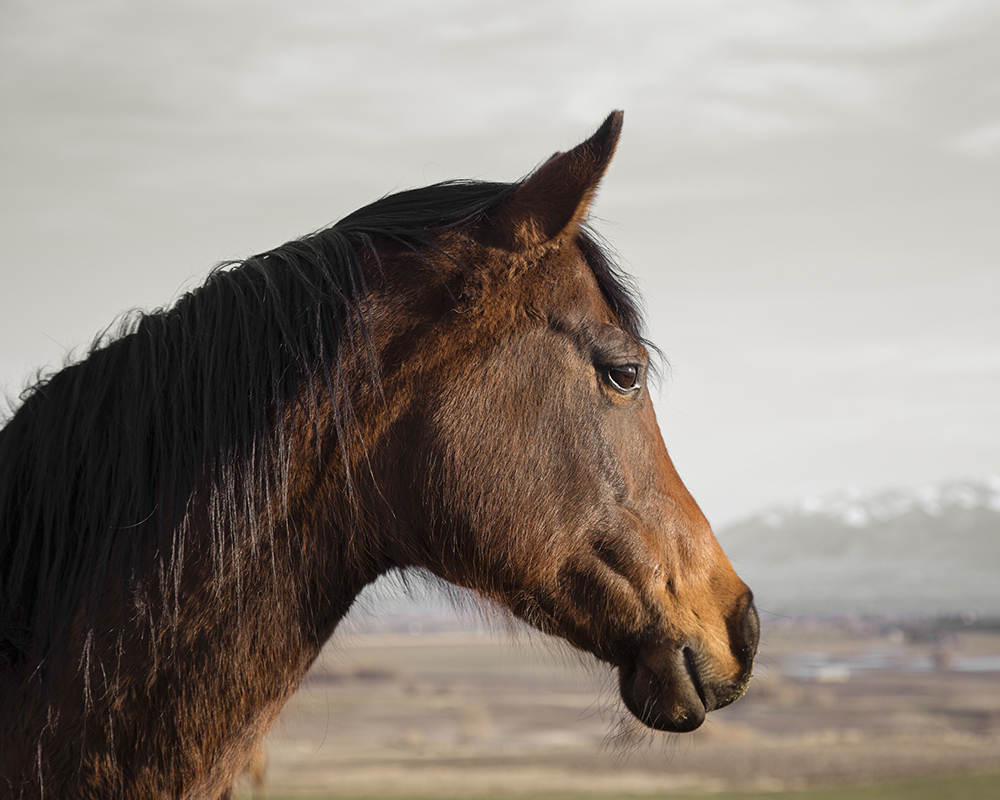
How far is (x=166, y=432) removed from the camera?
2.27m

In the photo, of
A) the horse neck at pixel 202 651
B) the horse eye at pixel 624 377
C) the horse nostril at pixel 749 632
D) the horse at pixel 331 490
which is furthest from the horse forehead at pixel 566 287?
the horse nostril at pixel 749 632

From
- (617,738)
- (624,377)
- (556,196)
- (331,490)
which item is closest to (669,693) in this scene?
(617,738)

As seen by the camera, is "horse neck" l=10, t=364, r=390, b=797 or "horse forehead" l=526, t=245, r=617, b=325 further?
"horse forehead" l=526, t=245, r=617, b=325

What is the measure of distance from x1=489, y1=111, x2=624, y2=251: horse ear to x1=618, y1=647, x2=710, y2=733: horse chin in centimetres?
112

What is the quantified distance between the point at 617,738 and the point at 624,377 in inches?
42.3

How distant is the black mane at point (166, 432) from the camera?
2.21 metres

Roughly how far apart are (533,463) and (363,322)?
1.81ft

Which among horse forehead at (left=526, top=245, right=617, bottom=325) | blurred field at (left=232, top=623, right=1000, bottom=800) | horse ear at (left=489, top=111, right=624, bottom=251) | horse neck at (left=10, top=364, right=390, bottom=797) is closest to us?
horse neck at (left=10, top=364, right=390, bottom=797)

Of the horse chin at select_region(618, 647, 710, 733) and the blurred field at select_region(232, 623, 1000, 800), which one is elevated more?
the horse chin at select_region(618, 647, 710, 733)

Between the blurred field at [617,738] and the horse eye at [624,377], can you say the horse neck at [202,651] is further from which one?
the horse eye at [624,377]

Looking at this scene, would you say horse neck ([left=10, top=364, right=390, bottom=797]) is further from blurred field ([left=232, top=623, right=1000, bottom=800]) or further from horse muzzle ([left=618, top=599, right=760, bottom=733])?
horse muzzle ([left=618, top=599, right=760, bottom=733])

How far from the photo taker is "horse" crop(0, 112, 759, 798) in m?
2.17

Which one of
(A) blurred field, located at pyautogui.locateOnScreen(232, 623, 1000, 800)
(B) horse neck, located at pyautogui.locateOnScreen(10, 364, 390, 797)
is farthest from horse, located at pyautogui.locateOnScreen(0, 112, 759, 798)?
(A) blurred field, located at pyautogui.locateOnScreen(232, 623, 1000, 800)

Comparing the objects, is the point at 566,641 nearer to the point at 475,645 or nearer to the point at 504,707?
the point at 504,707
